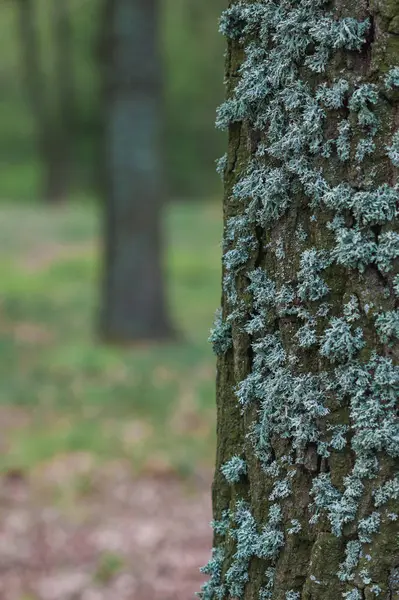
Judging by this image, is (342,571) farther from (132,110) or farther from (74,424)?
(132,110)

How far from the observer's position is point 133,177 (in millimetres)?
7707

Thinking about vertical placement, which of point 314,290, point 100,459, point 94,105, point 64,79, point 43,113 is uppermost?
point 94,105

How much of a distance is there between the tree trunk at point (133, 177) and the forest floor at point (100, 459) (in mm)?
469

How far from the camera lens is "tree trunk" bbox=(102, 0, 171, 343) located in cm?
744

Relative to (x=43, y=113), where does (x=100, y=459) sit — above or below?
below

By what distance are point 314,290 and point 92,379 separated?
5.55 m

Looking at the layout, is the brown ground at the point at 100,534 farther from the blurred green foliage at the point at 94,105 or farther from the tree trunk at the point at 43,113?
the tree trunk at the point at 43,113

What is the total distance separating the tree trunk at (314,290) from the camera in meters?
1.26

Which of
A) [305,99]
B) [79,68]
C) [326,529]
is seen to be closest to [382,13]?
[305,99]

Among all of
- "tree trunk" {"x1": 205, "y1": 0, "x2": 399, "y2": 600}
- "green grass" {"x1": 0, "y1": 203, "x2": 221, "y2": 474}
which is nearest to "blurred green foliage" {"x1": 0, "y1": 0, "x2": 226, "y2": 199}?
"green grass" {"x1": 0, "y1": 203, "x2": 221, "y2": 474}

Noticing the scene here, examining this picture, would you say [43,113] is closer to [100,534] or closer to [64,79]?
[64,79]

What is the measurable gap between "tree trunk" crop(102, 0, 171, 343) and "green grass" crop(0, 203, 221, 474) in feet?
1.48

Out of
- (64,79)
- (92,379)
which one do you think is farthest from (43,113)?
(92,379)

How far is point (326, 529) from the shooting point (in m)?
1.36
